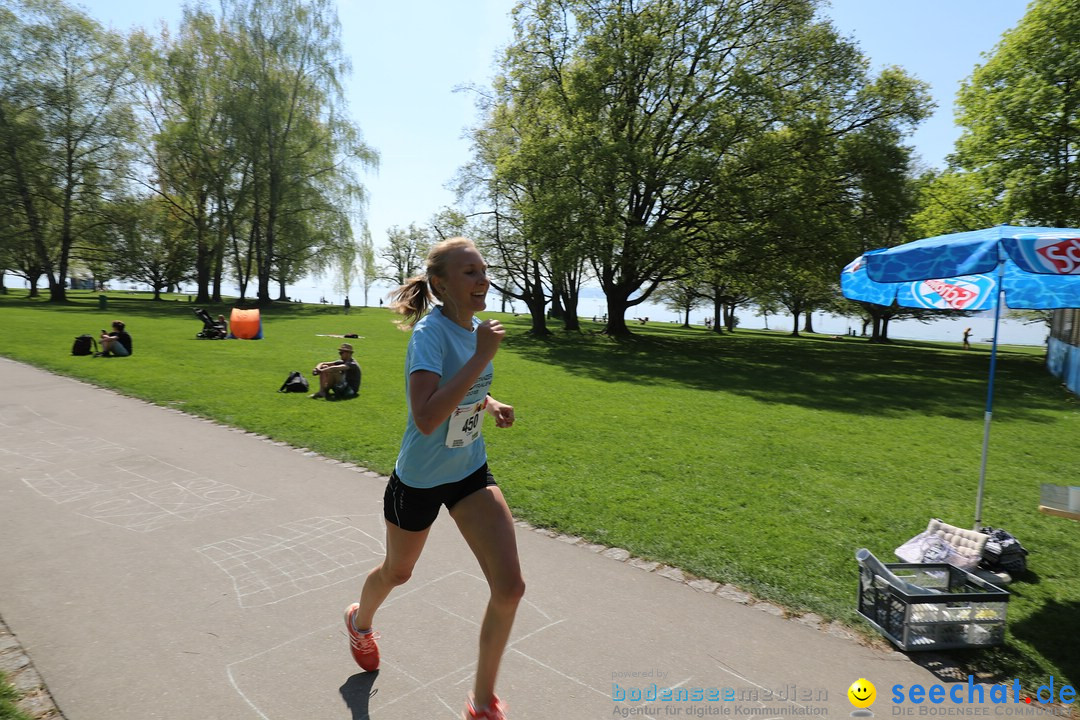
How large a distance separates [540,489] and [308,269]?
137ft

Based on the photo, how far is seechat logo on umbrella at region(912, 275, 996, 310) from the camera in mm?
5711

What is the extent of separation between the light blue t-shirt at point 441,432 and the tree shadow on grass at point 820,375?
38.5 ft

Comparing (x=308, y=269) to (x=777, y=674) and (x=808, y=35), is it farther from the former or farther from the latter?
(x=777, y=674)

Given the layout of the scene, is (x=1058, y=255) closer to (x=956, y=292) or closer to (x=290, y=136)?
(x=956, y=292)

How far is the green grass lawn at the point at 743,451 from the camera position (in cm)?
448

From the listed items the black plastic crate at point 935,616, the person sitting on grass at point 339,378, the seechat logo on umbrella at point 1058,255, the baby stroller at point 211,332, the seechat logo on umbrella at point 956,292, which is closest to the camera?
the black plastic crate at point 935,616

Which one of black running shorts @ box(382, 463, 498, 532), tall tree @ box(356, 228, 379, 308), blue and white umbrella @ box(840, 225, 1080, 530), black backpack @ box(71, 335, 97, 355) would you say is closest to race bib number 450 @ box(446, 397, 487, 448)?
black running shorts @ box(382, 463, 498, 532)

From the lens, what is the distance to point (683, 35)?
24344mm

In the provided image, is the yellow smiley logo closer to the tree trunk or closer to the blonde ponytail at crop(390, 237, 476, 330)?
the blonde ponytail at crop(390, 237, 476, 330)

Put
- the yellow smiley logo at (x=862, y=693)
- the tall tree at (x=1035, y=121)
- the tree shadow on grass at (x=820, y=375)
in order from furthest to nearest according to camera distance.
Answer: the tall tree at (x=1035, y=121) → the tree shadow on grass at (x=820, y=375) → the yellow smiley logo at (x=862, y=693)

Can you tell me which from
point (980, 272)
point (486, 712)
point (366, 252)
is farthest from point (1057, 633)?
point (366, 252)

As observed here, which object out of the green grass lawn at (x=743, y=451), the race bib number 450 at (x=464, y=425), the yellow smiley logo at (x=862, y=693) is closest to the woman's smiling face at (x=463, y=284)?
the race bib number 450 at (x=464, y=425)

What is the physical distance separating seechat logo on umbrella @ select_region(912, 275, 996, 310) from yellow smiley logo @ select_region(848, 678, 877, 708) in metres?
4.08

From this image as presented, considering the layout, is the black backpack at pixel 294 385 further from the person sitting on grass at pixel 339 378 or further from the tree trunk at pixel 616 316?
the tree trunk at pixel 616 316
